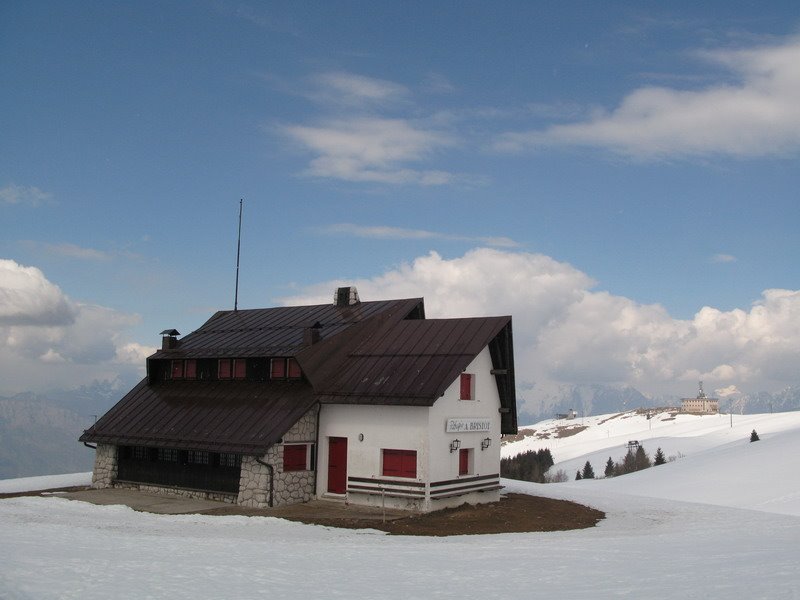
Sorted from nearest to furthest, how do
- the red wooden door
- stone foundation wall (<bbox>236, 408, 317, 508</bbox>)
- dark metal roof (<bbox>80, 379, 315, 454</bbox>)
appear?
stone foundation wall (<bbox>236, 408, 317, 508</bbox>) → dark metal roof (<bbox>80, 379, 315, 454</bbox>) → the red wooden door

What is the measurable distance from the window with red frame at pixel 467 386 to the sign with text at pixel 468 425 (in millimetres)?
926

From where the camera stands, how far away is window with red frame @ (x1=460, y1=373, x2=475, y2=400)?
29559 millimetres

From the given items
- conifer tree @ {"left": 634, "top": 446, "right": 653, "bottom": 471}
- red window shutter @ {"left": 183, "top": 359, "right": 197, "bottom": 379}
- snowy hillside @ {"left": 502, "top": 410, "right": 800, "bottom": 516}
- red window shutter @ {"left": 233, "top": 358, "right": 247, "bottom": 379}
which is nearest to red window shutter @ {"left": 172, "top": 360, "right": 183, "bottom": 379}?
red window shutter @ {"left": 183, "top": 359, "right": 197, "bottom": 379}

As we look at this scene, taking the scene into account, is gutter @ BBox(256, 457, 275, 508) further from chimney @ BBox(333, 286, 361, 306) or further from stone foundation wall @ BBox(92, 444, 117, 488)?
chimney @ BBox(333, 286, 361, 306)

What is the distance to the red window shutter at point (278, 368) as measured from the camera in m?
31.8

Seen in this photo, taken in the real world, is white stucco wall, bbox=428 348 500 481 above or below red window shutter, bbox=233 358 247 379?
below

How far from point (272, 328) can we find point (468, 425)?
10986 mm

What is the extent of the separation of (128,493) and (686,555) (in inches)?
870

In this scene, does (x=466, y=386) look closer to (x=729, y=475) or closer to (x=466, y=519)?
(x=466, y=519)

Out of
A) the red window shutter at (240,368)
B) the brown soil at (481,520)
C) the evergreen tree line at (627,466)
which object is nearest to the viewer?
the brown soil at (481,520)

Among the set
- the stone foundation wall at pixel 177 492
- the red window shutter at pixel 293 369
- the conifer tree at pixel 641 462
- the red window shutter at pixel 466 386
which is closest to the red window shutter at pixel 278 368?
the red window shutter at pixel 293 369

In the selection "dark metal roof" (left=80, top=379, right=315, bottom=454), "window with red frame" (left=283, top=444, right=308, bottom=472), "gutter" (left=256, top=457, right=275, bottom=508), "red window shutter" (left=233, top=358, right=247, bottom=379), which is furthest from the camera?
"red window shutter" (left=233, top=358, right=247, bottom=379)

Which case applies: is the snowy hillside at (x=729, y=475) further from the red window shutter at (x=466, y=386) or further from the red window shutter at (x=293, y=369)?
the red window shutter at (x=293, y=369)

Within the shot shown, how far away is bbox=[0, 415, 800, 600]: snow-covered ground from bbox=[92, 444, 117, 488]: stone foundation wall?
467cm
